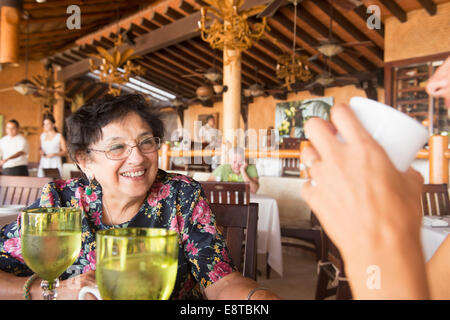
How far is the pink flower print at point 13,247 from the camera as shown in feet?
3.49

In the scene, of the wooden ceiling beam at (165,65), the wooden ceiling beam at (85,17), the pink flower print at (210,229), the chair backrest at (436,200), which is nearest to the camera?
the pink flower print at (210,229)

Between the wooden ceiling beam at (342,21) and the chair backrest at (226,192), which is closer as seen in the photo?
the chair backrest at (226,192)

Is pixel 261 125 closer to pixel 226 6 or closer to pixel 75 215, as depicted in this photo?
pixel 226 6

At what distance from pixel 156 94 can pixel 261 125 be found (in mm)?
5253

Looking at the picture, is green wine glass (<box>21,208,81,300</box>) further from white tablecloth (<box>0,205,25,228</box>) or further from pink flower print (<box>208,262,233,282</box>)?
white tablecloth (<box>0,205,25,228</box>)

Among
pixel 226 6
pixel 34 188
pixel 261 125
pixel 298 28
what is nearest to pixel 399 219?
pixel 34 188

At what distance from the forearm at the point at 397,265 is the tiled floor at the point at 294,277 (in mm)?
2903

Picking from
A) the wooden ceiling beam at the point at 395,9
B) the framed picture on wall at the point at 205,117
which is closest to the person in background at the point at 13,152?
the wooden ceiling beam at the point at 395,9

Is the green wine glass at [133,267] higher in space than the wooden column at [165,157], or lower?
lower

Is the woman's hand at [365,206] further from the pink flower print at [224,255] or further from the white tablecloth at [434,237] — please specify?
the white tablecloth at [434,237]

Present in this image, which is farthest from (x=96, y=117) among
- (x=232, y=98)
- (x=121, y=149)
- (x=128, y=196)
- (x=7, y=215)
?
(x=232, y=98)


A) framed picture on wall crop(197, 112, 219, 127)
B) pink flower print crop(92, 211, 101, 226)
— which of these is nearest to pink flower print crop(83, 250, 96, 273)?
pink flower print crop(92, 211, 101, 226)

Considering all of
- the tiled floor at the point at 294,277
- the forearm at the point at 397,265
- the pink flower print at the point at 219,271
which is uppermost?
the forearm at the point at 397,265

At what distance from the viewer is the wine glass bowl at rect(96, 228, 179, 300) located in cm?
45
